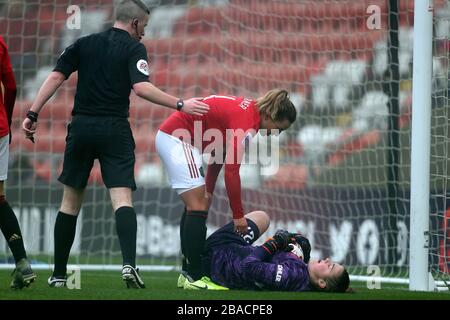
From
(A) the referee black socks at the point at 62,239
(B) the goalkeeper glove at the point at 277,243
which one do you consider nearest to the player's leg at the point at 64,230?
(A) the referee black socks at the point at 62,239

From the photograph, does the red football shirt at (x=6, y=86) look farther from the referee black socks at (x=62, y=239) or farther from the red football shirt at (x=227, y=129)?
the red football shirt at (x=227, y=129)

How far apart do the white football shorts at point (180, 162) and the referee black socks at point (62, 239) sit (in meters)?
0.66

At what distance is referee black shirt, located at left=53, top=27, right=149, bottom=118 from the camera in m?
5.86

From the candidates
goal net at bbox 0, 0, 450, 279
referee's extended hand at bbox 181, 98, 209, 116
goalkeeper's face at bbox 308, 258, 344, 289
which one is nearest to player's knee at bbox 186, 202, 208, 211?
referee's extended hand at bbox 181, 98, 209, 116

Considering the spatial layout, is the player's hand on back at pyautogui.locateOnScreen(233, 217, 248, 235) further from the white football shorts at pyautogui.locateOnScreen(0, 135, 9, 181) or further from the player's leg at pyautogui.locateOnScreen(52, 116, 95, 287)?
the white football shorts at pyautogui.locateOnScreen(0, 135, 9, 181)

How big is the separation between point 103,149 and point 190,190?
0.60 meters

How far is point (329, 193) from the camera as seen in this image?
1003cm

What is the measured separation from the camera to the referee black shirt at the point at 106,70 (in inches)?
231

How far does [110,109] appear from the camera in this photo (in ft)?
19.2

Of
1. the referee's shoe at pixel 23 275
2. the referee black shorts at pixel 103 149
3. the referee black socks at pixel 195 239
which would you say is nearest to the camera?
the referee's shoe at pixel 23 275

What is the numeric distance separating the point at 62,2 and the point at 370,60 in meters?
3.72

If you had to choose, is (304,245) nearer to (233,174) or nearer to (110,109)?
(233,174)

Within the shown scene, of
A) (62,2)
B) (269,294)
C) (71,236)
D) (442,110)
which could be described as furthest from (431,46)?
(62,2)
